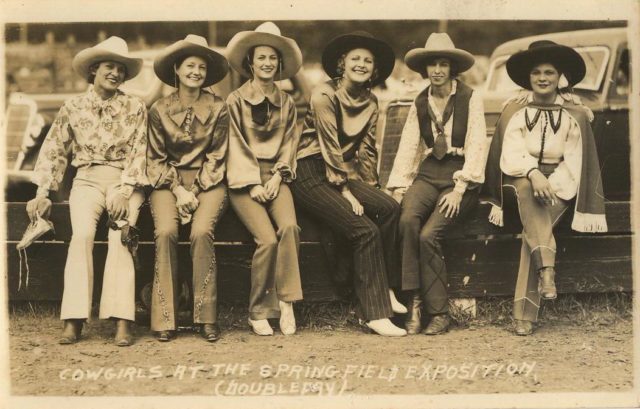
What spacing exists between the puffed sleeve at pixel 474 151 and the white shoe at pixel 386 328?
3.02 feet

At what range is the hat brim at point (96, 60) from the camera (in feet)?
15.0

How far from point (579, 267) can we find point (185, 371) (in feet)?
8.40

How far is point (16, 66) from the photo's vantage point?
4773 millimetres

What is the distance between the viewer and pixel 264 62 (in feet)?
15.3

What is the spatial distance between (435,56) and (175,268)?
2.09 m

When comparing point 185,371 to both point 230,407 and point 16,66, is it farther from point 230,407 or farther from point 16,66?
point 16,66

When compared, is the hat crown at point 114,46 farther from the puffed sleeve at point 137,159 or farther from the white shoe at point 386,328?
the white shoe at point 386,328

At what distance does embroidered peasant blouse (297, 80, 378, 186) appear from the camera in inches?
183

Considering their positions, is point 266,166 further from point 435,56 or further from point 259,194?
point 435,56

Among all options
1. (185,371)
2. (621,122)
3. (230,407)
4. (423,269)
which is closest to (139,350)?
(185,371)

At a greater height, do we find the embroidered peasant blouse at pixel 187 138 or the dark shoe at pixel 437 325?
the embroidered peasant blouse at pixel 187 138

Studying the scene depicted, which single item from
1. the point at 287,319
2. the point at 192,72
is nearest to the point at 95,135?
the point at 192,72

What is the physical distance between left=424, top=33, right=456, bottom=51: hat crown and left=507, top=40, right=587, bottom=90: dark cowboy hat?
45 centimetres

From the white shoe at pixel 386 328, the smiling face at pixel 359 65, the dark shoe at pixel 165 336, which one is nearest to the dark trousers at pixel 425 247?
the white shoe at pixel 386 328
